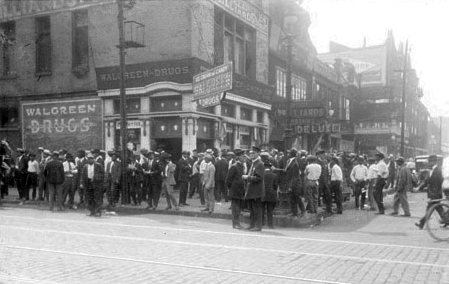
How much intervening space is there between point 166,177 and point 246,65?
1181 centimetres

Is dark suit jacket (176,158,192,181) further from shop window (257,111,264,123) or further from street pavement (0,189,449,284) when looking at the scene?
shop window (257,111,264,123)

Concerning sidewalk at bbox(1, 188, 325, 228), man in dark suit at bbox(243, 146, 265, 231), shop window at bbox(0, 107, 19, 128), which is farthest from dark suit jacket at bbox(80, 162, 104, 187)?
shop window at bbox(0, 107, 19, 128)

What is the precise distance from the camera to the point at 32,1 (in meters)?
22.5

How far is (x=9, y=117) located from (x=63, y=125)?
390cm

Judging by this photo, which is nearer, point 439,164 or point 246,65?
point 439,164

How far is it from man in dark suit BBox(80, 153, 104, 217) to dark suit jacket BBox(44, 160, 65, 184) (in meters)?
1.00

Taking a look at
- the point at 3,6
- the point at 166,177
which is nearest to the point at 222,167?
the point at 166,177

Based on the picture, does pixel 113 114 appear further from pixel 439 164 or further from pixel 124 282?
pixel 124 282

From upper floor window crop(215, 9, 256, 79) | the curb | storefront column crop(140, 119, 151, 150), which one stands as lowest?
the curb

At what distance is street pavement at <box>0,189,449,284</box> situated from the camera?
20.8 feet

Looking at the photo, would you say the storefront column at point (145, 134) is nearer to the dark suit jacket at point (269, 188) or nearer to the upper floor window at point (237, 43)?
the upper floor window at point (237, 43)

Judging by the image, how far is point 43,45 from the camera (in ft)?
73.4

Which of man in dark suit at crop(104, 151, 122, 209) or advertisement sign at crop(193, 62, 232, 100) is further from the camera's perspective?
advertisement sign at crop(193, 62, 232, 100)

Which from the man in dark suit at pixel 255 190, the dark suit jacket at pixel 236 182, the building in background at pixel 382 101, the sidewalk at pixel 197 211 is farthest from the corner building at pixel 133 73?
the building in background at pixel 382 101
